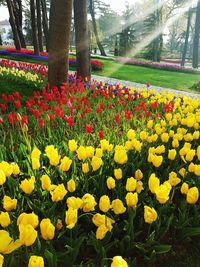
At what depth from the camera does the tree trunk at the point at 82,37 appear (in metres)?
8.95

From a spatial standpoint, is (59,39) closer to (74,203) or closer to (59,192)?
(59,192)

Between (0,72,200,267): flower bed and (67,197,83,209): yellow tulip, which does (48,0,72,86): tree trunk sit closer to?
Result: (0,72,200,267): flower bed

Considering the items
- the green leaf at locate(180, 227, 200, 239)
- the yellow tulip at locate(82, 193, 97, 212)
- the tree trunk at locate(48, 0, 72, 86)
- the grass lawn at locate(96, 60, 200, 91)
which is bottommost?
the grass lawn at locate(96, 60, 200, 91)

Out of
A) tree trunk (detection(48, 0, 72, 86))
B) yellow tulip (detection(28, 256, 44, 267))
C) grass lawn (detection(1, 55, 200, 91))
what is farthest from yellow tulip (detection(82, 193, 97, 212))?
grass lawn (detection(1, 55, 200, 91))

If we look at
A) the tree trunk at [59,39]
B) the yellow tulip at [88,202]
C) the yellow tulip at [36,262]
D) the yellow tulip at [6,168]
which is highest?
the tree trunk at [59,39]

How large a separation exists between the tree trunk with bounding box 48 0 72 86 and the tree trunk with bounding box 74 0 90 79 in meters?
2.08

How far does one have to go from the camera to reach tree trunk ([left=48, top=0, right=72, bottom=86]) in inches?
268

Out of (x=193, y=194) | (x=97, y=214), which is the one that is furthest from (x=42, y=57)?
(x=97, y=214)

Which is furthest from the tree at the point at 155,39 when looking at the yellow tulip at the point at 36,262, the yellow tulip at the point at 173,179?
the yellow tulip at the point at 36,262

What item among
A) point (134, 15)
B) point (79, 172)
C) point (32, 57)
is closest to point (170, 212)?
point (79, 172)

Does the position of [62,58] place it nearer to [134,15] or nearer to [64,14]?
[64,14]

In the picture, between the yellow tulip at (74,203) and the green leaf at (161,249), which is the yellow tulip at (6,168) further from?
the green leaf at (161,249)

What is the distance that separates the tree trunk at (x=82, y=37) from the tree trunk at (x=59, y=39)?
208cm

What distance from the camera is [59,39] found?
712cm
